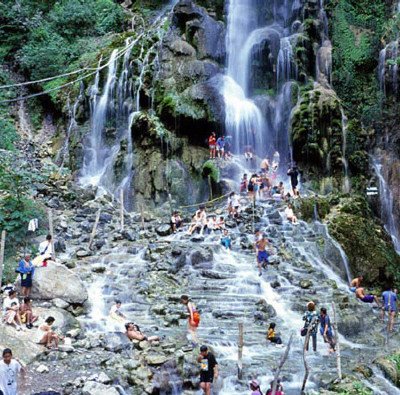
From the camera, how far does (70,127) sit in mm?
25359

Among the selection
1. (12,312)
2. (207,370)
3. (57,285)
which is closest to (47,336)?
(12,312)

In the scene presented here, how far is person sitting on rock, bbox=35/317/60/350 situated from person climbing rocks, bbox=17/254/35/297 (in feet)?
6.17

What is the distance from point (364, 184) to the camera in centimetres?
2231

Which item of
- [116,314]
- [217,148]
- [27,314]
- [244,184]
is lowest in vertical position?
[116,314]

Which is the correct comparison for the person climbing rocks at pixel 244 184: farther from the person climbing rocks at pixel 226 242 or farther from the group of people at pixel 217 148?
the person climbing rocks at pixel 226 242

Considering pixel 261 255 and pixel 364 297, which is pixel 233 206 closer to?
pixel 261 255

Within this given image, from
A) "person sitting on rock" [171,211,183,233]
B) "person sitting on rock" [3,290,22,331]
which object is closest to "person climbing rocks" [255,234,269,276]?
"person sitting on rock" [171,211,183,233]

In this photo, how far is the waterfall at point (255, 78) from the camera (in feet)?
77.3

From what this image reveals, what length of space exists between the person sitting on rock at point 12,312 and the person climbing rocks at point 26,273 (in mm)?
1141

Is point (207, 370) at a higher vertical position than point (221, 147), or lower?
lower

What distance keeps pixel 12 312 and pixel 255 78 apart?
18957mm

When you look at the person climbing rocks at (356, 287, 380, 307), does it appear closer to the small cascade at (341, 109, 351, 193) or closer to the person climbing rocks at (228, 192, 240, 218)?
the person climbing rocks at (228, 192, 240, 218)

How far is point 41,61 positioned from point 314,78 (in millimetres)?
14841

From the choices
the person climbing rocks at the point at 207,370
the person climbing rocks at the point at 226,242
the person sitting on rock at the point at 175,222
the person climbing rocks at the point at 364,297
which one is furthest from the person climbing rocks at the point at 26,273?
the person climbing rocks at the point at 364,297
